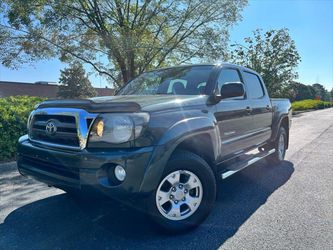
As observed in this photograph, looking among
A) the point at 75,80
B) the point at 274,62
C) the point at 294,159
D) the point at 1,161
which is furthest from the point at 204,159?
the point at 75,80

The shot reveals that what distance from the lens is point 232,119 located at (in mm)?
4160

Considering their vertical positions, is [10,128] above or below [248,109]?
below

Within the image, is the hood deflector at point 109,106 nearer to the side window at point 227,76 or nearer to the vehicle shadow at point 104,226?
the vehicle shadow at point 104,226

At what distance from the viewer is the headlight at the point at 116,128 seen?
2.79m

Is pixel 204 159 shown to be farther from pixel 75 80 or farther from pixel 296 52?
pixel 75 80

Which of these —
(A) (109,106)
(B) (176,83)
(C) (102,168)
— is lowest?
(C) (102,168)

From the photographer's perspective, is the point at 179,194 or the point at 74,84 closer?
the point at 179,194

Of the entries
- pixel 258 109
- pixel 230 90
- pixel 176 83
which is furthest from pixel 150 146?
pixel 258 109

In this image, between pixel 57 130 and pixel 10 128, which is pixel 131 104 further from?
pixel 10 128

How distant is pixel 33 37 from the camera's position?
11133 mm

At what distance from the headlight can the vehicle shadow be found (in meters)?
1.03

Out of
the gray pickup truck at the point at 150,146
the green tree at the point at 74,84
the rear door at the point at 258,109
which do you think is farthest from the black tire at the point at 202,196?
the green tree at the point at 74,84

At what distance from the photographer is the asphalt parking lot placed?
2.98 metres

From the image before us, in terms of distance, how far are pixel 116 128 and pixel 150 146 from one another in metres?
0.36
